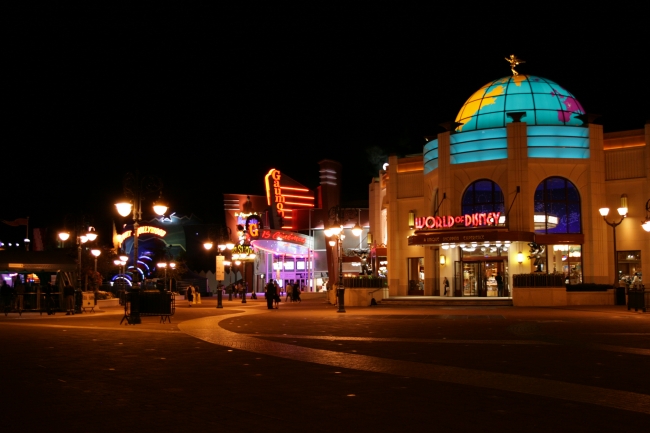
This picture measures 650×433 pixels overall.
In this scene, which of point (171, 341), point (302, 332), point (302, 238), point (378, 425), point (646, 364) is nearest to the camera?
point (378, 425)

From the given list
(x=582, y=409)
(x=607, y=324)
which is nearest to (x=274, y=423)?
(x=582, y=409)

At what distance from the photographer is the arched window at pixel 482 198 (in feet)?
156

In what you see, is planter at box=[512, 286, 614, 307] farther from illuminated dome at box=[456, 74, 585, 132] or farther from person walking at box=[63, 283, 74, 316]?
person walking at box=[63, 283, 74, 316]

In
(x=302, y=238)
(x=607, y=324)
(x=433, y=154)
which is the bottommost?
(x=607, y=324)

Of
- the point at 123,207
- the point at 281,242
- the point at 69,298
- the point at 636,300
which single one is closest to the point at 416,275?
the point at 281,242

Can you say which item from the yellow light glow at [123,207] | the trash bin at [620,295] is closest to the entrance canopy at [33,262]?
the yellow light glow at [123,207]

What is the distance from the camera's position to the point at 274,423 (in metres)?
8.28

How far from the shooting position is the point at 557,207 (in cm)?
4647

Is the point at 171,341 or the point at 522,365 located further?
the point at 171,341

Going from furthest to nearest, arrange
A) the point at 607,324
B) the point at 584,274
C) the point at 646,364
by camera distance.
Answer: the point at 584,274
the point at 607,324
the point at 646,364

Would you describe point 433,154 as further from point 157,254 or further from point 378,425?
point 157,254

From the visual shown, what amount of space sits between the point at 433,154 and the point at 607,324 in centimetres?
2819

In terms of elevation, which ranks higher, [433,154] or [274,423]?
[433,154]

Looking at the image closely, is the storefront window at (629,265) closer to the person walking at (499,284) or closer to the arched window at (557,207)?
the arched window at (557,207)
